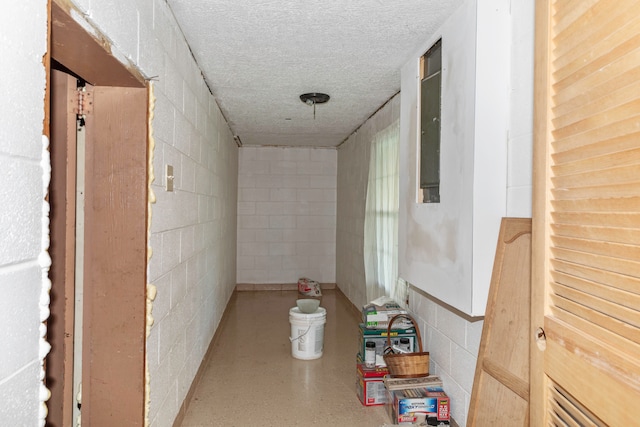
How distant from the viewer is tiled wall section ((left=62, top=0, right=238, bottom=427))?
1.72 meters

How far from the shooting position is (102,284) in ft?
5.76

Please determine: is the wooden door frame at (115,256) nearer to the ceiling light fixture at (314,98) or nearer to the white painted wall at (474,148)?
the white painted wall at (474,148)

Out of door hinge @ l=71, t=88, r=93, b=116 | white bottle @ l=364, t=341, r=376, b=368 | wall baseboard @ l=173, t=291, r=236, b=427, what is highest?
door hinge @ l=71, t=88, r=93, b=116

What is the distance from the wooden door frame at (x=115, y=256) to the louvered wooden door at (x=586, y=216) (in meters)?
1.42

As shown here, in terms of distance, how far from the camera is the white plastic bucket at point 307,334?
12.4 feet

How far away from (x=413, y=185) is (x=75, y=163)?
1646mm

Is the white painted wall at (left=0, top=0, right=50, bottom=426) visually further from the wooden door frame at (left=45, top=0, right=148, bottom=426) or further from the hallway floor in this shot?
the hallway floor

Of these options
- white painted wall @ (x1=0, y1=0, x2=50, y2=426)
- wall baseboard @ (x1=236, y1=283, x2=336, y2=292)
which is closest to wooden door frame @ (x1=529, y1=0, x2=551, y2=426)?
white painted wall @ (x1=0, y1=0, x2=50, y2=426)

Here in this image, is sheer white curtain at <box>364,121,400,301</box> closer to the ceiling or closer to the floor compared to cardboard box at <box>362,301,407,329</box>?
closer to the ceiling

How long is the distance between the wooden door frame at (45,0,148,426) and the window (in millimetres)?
1343

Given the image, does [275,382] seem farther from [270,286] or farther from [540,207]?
[270,286]

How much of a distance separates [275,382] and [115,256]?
1947mm

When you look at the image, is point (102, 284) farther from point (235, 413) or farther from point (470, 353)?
point (470, 353)

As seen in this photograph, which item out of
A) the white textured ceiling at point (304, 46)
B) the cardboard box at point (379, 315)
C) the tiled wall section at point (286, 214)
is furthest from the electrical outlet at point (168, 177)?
the tiled wall section at point (286, 214)
